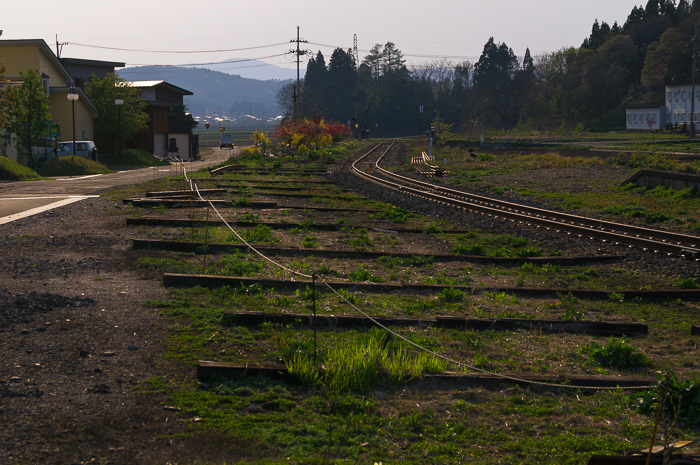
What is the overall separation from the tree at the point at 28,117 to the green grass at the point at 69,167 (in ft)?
3.55

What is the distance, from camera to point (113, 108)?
4638 centimetres

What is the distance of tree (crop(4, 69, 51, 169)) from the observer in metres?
31.5

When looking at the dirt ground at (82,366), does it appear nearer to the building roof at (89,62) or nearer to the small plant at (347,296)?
the small plant at (347,296)

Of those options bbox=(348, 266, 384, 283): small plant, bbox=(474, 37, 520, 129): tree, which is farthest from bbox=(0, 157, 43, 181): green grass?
bbox=(474, 37, 520, 129): tree

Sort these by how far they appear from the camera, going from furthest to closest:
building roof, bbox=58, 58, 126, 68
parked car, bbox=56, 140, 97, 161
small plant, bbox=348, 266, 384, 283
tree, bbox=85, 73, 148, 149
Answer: building roof, bbox=58, 58, 126, 68, tree, bbox=85, 73, 148, 149, parked car, bbox=56, 140, 97, 161, small plant, bbox=348, 266, 384, 283

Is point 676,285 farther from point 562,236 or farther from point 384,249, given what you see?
point 384,249

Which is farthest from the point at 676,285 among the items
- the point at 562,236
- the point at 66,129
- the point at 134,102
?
the point at 134,102

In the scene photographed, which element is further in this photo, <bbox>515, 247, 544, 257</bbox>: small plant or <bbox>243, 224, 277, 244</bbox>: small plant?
<bbox>243, 224, 277, 244</bbox>: small plant

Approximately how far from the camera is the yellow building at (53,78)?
138 ft

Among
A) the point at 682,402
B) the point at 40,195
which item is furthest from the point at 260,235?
the point at 40,195

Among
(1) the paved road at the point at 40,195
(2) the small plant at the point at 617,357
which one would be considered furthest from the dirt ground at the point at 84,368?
(1) the paved road at the point at 40,195

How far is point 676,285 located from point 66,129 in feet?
148

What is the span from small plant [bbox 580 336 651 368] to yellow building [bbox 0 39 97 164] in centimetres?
4181

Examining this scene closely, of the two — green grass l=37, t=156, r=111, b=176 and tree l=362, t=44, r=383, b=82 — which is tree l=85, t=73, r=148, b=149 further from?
tree l=362, t=44, r=383, b=82
